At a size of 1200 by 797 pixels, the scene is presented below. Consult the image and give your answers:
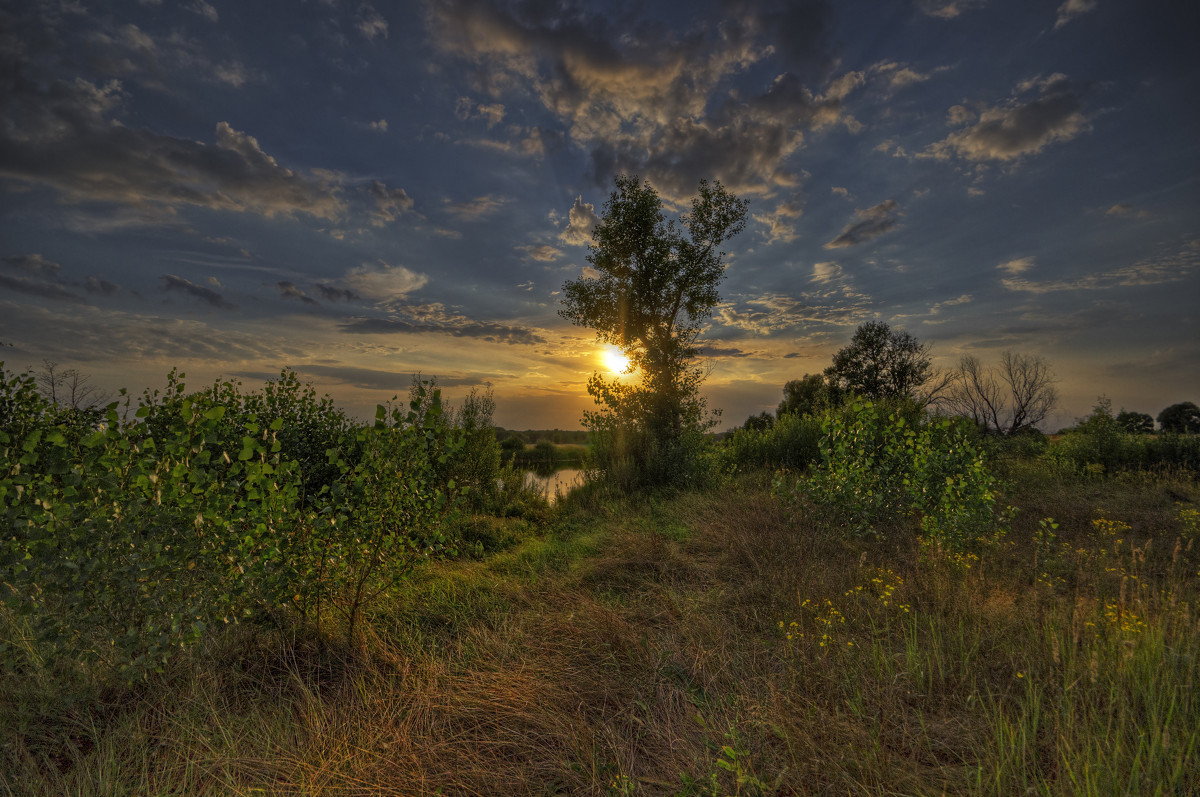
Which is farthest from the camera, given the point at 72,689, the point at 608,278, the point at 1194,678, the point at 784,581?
the point at 608,278

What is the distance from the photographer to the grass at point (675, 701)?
7.39 feet

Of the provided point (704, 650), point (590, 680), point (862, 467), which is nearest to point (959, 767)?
point (704, 650)

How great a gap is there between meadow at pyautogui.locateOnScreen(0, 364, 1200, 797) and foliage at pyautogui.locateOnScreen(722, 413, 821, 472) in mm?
9475

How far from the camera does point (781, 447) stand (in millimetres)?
15078

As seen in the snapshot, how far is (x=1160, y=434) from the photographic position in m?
15.1

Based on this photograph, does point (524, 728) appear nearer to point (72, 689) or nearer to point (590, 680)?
point (590, 680)

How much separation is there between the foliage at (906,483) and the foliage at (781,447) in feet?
23.6

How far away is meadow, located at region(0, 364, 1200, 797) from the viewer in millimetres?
2344

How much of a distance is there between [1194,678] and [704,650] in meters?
2.60

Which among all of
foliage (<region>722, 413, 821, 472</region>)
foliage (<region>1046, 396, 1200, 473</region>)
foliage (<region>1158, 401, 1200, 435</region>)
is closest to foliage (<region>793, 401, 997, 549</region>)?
foliage (<region>722, 413, 821, 472</region>)

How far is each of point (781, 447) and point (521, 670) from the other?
1319cm

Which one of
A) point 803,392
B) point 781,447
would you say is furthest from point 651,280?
point 803,392

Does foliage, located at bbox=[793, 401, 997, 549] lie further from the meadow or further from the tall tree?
the tall tree

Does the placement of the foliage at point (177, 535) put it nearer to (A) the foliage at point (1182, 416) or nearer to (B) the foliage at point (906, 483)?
(B) the foliage at point (906, 483)
